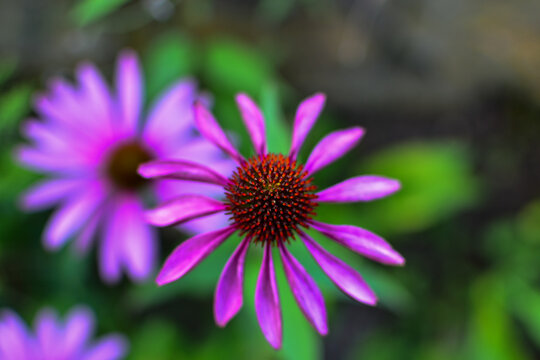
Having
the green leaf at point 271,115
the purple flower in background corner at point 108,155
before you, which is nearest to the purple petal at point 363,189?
the green leaf at point 271,115

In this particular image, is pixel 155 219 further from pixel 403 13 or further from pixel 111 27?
pixel 403 13

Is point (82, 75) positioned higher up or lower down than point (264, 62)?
higher up

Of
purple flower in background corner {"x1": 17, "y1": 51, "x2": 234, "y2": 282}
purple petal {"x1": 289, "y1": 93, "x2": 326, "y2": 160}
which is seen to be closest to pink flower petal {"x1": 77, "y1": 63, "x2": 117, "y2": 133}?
purple flower in background corner {"x1": 17, "y1": 51, "x2": 234, "y2": 282}

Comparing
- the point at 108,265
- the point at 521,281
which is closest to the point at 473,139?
the point at 521,281

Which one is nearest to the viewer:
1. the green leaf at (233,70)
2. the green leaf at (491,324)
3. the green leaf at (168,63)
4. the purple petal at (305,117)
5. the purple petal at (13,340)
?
the purple petal at (305,117)

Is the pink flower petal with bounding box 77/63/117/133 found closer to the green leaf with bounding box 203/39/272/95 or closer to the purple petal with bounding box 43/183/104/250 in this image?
the purple petal with bounding box 43/183/104/250

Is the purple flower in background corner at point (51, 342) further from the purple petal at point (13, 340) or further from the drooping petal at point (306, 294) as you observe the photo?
the drooping petal at point (306, 294)

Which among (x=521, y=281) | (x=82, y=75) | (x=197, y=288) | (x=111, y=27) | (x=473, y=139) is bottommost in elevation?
(x=521, y=281)
